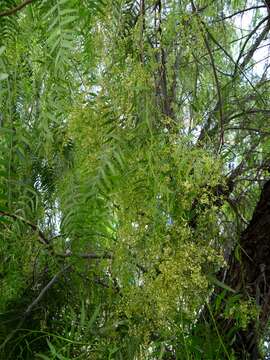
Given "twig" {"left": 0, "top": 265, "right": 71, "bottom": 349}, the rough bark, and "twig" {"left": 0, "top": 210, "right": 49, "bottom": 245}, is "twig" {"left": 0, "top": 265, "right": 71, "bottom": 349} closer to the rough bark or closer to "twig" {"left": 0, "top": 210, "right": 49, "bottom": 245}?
"twig" {"left": 0, "top": 210, "right": 49, "bottom": 245}

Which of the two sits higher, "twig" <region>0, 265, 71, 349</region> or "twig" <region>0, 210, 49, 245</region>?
"twig" <region>0, 210, 49, 245</region>

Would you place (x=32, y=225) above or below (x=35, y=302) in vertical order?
above

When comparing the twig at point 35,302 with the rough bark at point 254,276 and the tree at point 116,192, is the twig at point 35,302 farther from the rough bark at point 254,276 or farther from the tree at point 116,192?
the rough bark at point 254,276

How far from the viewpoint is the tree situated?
1.13 m

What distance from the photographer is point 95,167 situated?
1107 millimetres

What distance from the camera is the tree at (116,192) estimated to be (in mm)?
1126

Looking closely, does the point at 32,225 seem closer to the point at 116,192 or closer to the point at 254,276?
the point at 116,192

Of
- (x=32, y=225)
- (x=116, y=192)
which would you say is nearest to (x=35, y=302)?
(x=32, y=225)

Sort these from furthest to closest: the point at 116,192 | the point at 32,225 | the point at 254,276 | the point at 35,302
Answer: the point at 254,276, the point at 35,302, the point at 32,225, the point at 116,192

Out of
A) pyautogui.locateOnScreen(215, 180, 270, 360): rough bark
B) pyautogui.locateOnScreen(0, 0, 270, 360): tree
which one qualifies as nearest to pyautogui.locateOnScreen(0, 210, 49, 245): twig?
pyautogui.locateOnScreen(0, 0, 270, 360): tree

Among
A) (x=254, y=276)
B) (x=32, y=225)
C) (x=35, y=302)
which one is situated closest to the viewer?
(x=32, y=225)

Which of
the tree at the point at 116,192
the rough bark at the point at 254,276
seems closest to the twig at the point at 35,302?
the tree at the point at 116,192

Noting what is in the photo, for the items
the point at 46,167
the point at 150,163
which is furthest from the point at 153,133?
the point at 46,167

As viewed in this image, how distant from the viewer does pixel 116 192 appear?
1.17m
